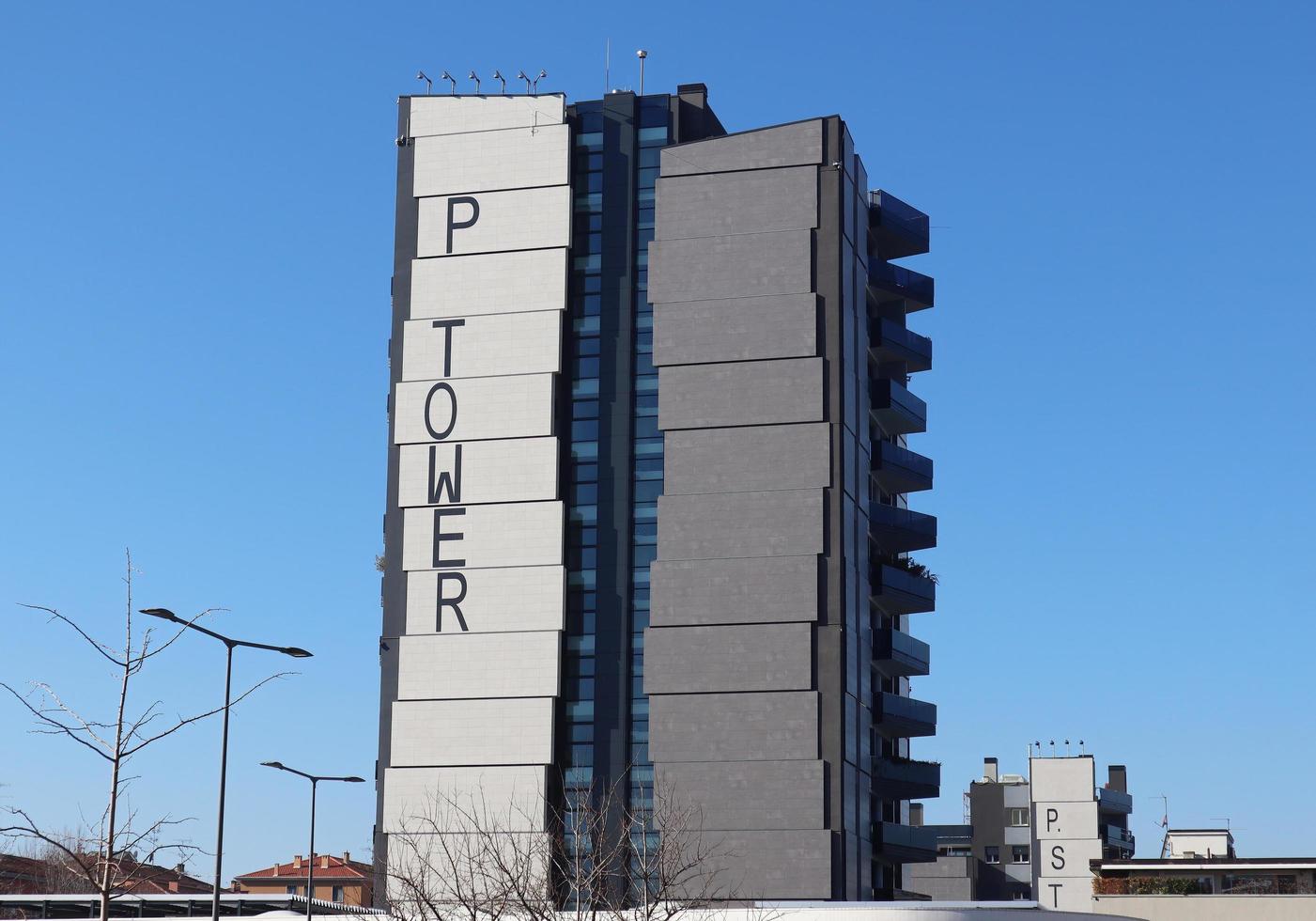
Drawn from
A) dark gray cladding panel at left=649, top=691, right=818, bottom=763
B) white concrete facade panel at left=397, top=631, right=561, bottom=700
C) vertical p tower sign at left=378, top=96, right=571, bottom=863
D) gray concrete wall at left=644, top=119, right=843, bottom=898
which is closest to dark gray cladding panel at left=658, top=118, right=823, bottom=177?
gray concrete wall at left=644, top=119, right=843, bottom=898

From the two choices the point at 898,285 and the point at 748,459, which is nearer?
the point at 748,459

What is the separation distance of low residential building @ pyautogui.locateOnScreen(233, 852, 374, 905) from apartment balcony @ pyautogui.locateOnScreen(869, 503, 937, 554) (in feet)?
247

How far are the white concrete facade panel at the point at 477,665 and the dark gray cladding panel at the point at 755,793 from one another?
28.7 feet

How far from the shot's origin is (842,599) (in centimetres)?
9006

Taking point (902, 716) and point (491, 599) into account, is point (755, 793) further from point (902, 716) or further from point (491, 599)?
point (491, 599)

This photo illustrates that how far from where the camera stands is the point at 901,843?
315 ft

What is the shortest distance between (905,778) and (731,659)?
14.5 metres

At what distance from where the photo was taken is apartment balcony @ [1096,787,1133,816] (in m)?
157

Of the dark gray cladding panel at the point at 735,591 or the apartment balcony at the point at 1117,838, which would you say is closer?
the dark gray cladding panel at the point at 735,591

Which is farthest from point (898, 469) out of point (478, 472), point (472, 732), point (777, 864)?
point (472, 732)

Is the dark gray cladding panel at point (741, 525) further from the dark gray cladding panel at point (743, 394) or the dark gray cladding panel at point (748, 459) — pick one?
the dark gray cladding panel at point (743, 394)

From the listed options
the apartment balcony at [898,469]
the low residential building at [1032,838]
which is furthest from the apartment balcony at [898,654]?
the low residential building at [1032,838]

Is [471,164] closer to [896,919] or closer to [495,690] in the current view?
[495,690]

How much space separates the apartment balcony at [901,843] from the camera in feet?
312
